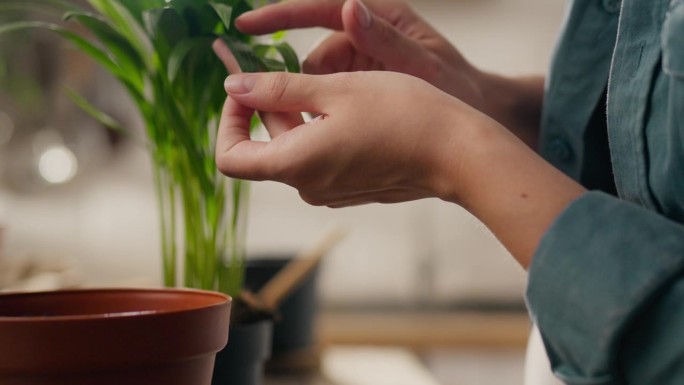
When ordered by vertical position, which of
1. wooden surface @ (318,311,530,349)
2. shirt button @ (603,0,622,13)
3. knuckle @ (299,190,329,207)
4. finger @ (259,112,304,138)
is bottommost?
wooden surface @ (318,311,530,349)

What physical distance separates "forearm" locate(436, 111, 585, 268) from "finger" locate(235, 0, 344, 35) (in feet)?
0.77

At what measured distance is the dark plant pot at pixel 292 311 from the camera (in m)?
1.11

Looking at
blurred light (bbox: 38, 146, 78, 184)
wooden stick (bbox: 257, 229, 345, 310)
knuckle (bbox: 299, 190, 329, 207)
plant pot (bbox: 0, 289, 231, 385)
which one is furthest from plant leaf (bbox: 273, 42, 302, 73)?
blurred light (bbox: 38, 146, 78, 184)

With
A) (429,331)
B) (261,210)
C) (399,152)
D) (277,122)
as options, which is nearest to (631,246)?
(399,152)

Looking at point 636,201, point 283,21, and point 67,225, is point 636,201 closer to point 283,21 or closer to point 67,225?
point 283,21

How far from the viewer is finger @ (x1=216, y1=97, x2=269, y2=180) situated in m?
0.55

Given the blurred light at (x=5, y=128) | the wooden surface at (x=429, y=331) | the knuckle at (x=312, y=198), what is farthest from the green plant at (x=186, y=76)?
the blurred light at (x=5, y=128)

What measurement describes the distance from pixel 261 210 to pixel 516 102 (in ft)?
3.38

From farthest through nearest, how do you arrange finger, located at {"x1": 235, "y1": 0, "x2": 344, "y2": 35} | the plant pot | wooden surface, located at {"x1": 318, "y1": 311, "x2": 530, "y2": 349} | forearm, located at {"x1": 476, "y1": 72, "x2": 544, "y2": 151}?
1. wooden surface, located at {"x1": 318, "y1": 311, "x2": 530, "y2": 349}
2. forearm, located at {"x1": 476, "y1": 72, "x2": 544, "y2": 151}
3. finger, located at {"x1": 235, "y1": 0, "x2": 344, "y2": 35}
4. the plant pot

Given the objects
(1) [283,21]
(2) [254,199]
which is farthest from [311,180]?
(2) [254,199]

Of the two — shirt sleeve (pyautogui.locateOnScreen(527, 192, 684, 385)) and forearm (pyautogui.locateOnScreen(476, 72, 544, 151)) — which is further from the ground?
forearm (pyautogui.locateOnScreen(476, 72, 544, 151))

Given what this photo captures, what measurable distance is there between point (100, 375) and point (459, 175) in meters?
0.25

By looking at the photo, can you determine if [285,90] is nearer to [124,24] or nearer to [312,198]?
[312,198]

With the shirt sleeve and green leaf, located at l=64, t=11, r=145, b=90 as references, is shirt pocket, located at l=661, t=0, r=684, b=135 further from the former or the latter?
green leaf, located at l=64, t=11, r=145, b=90
